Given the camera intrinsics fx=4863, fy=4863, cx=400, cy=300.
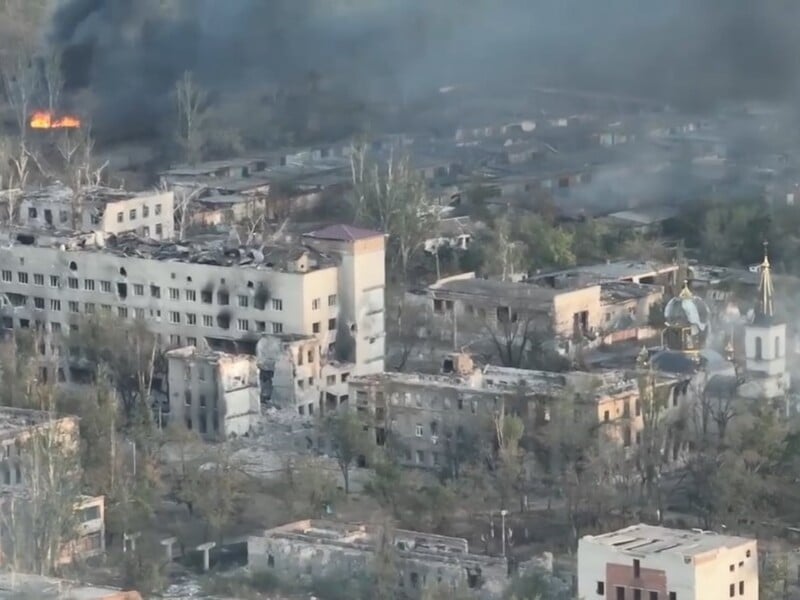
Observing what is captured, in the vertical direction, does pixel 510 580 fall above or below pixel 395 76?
below

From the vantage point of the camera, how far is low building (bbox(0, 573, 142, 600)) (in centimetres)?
1823

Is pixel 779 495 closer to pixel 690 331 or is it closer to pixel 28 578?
pixel 690 331

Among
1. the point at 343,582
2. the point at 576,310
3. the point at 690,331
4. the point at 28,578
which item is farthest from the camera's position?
the point at 576,310

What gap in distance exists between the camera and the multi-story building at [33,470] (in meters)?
20.5

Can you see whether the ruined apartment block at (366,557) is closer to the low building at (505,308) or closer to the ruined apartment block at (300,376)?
the ruined apartment block at (300,376)

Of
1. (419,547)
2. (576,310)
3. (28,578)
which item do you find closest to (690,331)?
(576,310)

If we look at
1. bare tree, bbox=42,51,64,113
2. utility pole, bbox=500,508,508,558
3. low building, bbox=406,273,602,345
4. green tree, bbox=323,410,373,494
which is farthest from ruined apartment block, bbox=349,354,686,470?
bare tree, bbox=42,51,64,113

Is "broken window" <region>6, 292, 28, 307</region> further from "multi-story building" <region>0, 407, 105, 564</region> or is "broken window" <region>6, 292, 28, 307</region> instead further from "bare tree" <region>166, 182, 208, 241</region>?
"multi-story building" <region>0, 407, 105, 564</region>

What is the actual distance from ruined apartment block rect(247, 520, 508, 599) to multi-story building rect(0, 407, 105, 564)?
72 cm

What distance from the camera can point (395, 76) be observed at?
2853 cm

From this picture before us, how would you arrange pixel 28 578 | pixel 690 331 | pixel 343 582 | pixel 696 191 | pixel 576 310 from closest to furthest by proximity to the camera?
1. pixel 28 578
2. pixel 343 582
3. pixel 690 331
4. pixel 576 310
5. pixel 696 191

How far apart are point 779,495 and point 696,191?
6541 millimetres

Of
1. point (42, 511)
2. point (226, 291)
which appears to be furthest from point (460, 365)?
point (42, 511)

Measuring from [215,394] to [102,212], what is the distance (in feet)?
11.5
